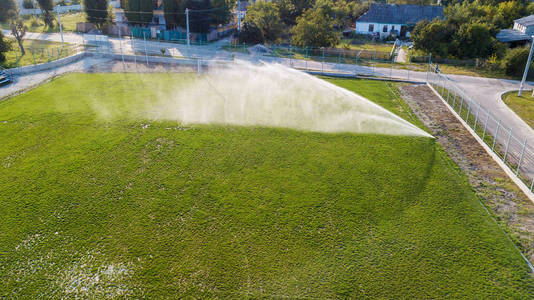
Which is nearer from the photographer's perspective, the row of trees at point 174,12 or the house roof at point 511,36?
the house roof at point 511,36

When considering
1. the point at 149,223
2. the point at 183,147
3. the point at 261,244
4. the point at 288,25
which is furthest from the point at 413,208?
the point at 288,25

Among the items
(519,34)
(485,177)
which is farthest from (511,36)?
(485,177)

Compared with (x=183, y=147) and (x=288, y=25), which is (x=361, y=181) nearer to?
(x=183, y=147)

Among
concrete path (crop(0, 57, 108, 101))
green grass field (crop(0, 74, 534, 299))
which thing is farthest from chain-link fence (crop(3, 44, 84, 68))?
green grass field (crop(0, 74, 534, 299))

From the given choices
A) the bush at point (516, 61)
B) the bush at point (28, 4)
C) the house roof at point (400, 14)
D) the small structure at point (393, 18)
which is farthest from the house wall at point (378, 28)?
the bush at point (28, 4)

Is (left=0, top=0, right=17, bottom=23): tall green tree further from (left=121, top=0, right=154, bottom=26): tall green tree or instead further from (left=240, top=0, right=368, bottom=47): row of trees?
(left=240, top=0, right=368, bottom=47): row of trees

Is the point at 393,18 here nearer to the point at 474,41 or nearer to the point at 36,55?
the point at 474,41

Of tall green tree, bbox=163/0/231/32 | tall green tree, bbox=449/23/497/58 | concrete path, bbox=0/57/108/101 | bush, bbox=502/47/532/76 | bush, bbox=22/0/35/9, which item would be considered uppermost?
bush, bbox=22/0/35/9

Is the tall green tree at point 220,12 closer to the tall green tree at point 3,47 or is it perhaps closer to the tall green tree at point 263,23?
the tall green tree at point 263,23
